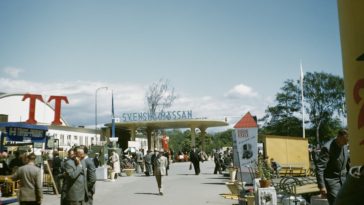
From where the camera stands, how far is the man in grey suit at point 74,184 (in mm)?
7855

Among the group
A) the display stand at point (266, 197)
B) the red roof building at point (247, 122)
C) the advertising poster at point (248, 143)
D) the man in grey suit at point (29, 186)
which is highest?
the red roof building at point (247, 122)

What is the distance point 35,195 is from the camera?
8.02 meters

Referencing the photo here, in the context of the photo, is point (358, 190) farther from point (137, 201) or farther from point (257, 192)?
point (137, 201)

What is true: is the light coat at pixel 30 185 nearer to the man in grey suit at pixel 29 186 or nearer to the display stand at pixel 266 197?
the man in grey suit at pixel 29 186

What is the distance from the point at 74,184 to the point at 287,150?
17609mm

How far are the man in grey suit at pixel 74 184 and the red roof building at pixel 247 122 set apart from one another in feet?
14.2

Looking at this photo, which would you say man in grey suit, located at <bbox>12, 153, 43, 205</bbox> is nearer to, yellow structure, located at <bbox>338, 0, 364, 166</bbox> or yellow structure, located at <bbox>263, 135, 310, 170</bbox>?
yellow structure, located at <bbox>338, 0, 364, 166</bbox>

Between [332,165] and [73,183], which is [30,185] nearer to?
[73,183]

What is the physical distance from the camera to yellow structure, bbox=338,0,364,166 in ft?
8.11

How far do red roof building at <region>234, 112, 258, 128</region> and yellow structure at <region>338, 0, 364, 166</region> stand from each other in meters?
7.85

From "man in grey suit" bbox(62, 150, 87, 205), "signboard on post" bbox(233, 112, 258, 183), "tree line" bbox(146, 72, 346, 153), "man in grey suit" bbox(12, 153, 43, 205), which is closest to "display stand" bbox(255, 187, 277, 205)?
"signboard on post" bbox(233, 112, 258, 183)

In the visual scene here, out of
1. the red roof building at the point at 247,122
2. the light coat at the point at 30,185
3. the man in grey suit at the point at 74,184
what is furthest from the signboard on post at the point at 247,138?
the light coat at the point at 30,185

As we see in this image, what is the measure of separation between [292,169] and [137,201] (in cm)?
1160

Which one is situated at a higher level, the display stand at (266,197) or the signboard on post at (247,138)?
the signboard on post at (247,138)
